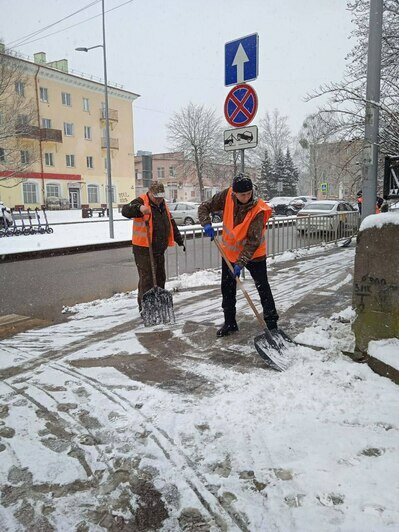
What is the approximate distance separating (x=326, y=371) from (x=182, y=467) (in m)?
1.55

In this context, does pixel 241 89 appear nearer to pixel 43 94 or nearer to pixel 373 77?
pixel 373 77

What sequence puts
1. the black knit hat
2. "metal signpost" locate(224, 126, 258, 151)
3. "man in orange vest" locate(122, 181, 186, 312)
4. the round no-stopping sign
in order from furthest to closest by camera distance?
"metal signpost" locate(224, 126, 258, 151)
the round no-stopping sign
"man in orange vest" locate(122, 181, 186, 312)
the black knit hat

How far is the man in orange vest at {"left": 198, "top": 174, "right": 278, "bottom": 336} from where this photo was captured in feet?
13.7

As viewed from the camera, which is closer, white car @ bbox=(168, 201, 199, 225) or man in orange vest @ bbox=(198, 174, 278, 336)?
man in orange vest @ bbox=(198, 174, 278, 336)

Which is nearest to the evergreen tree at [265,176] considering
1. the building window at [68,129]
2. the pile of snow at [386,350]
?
the building window at [68,129]

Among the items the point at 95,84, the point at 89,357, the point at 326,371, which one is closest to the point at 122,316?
the point at 89,357

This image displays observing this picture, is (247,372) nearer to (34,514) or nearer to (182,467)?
(182,467)

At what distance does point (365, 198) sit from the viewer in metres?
5.73

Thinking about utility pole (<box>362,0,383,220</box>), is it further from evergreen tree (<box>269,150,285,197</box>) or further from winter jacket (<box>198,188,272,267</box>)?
evergreen tree (<box>269,150,285,197</box>)

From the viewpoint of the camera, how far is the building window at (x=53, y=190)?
39438 mm

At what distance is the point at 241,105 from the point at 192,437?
5135 mm

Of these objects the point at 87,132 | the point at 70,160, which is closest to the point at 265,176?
the point at 87,132

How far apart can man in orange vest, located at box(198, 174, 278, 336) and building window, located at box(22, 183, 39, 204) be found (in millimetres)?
36381

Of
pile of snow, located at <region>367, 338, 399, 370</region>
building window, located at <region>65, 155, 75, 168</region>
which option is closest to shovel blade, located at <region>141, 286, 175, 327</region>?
pile of snow, located at <region>367, 338, 399, 370</region>
